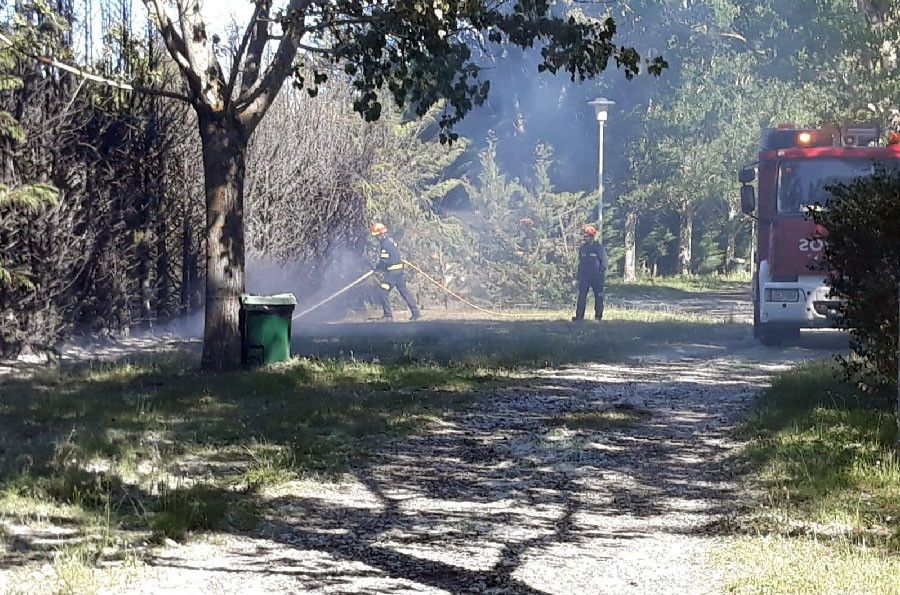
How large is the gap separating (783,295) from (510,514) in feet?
37.8

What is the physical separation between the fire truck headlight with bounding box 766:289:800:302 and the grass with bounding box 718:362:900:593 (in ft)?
21.4

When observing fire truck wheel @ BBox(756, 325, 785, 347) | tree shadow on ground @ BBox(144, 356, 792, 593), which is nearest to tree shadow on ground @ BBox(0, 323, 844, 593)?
tree shadow on ground @ BBox(144, 356, 792, 593)

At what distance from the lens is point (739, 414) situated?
11.3 meters

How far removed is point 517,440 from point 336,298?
16.8m

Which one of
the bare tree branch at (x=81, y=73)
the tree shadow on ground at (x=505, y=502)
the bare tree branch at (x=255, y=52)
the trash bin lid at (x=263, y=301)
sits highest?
the bare tree branch at (x=255, y=52)

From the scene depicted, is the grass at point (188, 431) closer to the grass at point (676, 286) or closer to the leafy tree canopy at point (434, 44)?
the leafy tree canopy at point (434, 44)

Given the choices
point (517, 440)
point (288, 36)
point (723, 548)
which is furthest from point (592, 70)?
point (723, 548)

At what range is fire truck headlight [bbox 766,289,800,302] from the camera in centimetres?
1775

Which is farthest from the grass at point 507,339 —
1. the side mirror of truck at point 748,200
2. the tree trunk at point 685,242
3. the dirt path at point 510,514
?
the tree trunk at point 685,242

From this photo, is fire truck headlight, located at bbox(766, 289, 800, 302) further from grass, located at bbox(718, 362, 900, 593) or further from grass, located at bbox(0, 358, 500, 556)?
grass, located at bbox(718, 362, 900, 593)

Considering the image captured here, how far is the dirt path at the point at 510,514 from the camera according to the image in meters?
5.81

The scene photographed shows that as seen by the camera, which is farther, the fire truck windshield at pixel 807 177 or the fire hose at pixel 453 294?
the fire hose at pixel 453 294

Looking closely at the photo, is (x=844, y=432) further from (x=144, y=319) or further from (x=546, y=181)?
(x=546, y=181)

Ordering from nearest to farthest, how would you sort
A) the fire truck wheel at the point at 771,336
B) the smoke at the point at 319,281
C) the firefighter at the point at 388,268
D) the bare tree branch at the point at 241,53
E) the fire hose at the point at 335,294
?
the bare tree branch at the point at 241,53
the fire truck wheel at the point at 771,336
the smoke at the point at 319,281
the fire hose at the point at 335,294
the firefighter at the point at 388,268
